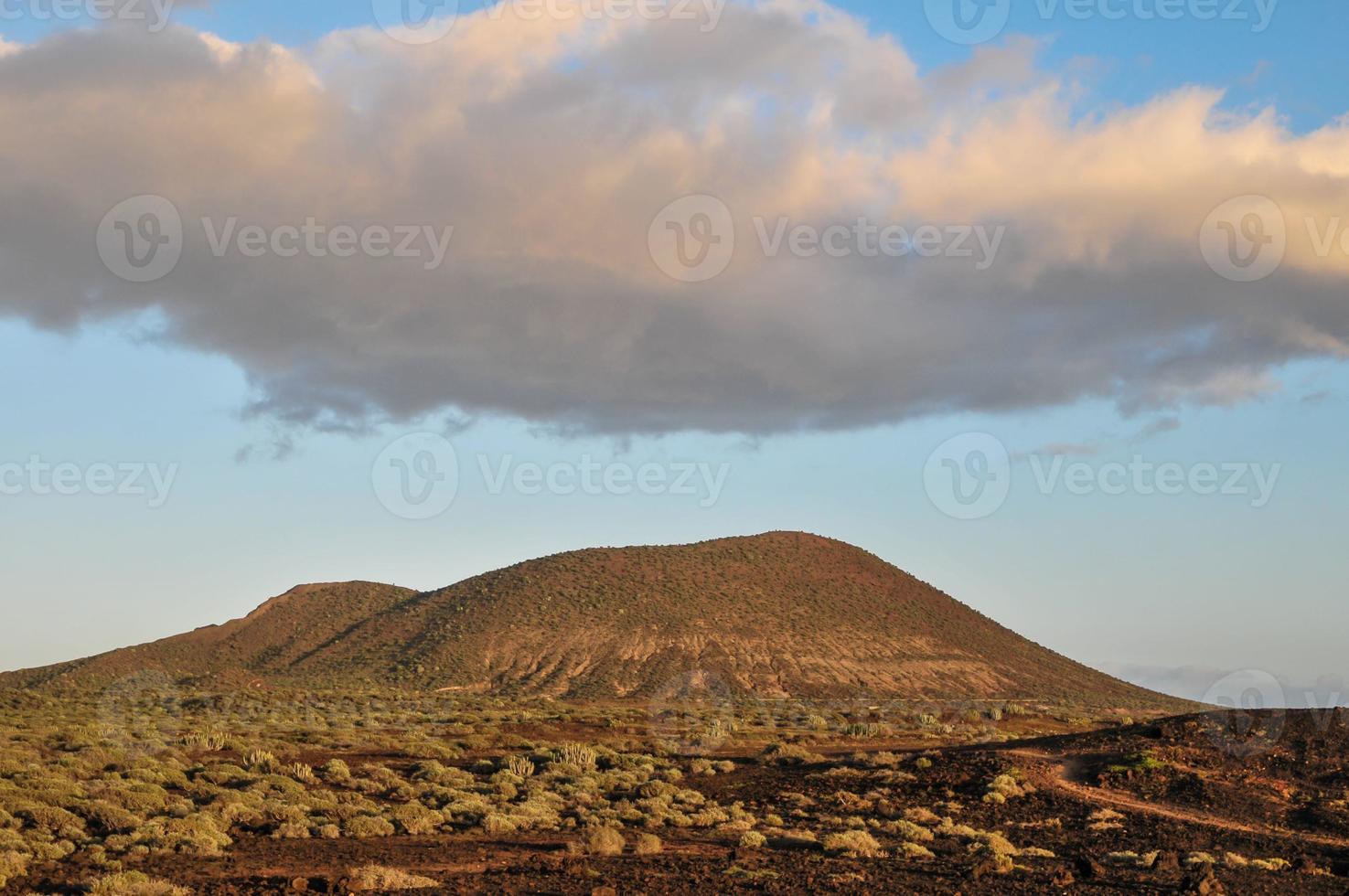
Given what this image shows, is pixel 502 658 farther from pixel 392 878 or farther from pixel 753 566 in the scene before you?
pixel 392 878

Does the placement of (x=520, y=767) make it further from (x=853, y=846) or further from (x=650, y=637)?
(x=650, y=637)

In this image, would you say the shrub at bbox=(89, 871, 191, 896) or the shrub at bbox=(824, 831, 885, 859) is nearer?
the shrub at bbox=(89, 871, 191, 896)

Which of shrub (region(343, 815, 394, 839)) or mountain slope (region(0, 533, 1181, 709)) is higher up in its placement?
mountain slope (region(0, 533, 1181, 709))

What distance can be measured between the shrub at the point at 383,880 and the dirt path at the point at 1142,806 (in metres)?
15.9

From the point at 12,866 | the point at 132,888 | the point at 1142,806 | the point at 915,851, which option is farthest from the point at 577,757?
the point at 132,888

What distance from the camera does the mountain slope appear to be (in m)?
87.6

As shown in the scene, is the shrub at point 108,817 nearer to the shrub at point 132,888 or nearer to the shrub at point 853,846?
the shrub at point 132,888

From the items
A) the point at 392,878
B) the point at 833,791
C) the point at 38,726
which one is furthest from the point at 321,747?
the point at 392,878

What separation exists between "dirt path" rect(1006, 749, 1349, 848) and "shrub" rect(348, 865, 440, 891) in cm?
1585

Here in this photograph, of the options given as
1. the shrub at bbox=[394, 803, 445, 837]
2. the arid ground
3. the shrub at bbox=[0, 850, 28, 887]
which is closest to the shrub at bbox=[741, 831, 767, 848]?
the arid ground

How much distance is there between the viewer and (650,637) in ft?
308

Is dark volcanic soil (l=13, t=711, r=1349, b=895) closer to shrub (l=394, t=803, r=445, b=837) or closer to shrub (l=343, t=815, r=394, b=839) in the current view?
shrub (l=343, t=815, r=394, b=839)

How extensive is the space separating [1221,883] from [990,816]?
21.0 ft

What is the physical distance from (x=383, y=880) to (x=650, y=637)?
77.5m
